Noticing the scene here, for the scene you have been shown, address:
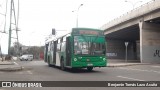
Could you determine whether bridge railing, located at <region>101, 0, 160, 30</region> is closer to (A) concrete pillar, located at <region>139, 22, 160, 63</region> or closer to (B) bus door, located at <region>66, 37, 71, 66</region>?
(A) concrete pillar, located at <region>139, 22, 160, 63</region>

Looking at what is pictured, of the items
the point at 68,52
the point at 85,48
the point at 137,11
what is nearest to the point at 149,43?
the point at 137,11

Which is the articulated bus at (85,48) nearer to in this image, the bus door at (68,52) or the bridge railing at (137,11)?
the bus door at (68,52)

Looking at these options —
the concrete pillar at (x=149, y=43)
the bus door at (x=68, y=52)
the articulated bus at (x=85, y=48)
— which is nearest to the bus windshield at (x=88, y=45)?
the articulated bus at (x=85, y=48)

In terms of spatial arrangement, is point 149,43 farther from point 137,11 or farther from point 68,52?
point 68,52

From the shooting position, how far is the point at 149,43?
4909cm

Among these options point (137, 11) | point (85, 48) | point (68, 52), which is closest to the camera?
point (85, 48)

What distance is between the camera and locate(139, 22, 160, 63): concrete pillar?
1916 inches

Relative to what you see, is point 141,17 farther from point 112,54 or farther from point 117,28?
point 112,54

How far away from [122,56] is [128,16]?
36.8m

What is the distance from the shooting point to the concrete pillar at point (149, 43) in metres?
48.7

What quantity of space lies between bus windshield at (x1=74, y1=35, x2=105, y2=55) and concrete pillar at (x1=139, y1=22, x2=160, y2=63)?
2705cm

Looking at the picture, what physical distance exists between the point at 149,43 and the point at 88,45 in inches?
1129

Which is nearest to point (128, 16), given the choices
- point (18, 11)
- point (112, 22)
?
point (112, 22)

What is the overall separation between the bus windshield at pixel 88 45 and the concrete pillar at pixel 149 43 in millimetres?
27047
